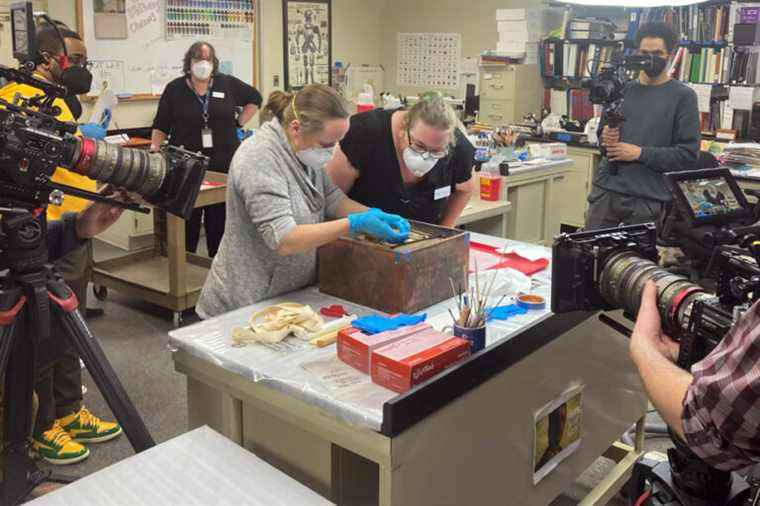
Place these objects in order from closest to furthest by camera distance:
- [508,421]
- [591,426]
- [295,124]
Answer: [508,421], [295,124], [591,426]

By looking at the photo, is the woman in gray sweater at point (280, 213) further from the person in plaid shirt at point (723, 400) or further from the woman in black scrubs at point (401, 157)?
the person in plaid shirt at point (723, 400)

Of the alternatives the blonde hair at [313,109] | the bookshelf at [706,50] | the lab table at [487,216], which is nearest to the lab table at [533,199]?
the lab table at [487,216]

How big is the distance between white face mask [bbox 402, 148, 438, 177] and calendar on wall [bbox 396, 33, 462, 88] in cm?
441

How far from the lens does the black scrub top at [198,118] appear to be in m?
4.23

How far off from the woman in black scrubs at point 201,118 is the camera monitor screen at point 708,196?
254 cm

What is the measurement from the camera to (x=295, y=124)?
1959 mm

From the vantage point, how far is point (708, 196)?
8.52 feet

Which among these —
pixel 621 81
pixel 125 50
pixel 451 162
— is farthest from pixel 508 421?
pixel 125 50

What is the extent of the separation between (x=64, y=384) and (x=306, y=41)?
4.31 meters

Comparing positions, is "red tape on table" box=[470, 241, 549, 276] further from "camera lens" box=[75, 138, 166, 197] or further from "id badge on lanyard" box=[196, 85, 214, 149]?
"id badge on lanyard" box=[196, 85, 214, 149]

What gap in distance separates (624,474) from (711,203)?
3.27 feet

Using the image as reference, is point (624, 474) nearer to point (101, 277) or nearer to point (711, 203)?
point (711, 203)

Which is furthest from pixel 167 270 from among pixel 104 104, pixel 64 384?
pixel 64 384

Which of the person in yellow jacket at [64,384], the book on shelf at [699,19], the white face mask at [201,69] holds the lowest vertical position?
the person in yellow jacket at [64,384]
